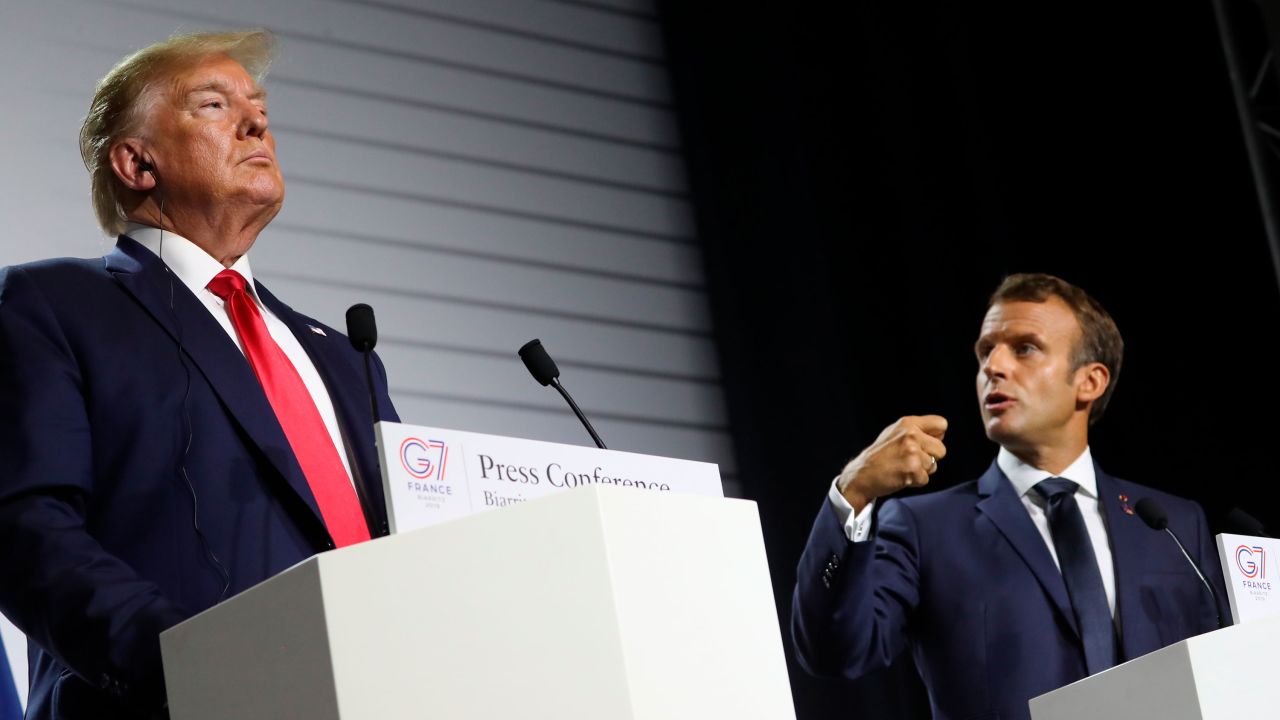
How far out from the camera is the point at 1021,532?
139 inches

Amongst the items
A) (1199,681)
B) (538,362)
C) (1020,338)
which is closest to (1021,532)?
(1020,338)

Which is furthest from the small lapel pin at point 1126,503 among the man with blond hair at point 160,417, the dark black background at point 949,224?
the man with blond hair at point 160,417

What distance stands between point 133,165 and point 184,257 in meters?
0.22

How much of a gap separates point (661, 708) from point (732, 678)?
14 cm

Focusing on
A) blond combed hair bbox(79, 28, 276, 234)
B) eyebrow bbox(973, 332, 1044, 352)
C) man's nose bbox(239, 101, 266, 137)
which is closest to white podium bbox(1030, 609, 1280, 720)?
eyebrow bbox(973, 332, 1044, 352)

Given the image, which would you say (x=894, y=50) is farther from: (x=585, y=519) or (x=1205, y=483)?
(x=585, y=519)

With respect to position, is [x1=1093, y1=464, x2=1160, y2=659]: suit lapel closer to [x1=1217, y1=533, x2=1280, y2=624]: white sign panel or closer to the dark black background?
[x1=1217, y1=533, x2=1280, y2=624]: white sign panel

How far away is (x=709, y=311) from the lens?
217 inches

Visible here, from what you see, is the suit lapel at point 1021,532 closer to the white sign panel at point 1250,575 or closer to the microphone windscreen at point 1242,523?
the microphone windscreen at point 1242,523

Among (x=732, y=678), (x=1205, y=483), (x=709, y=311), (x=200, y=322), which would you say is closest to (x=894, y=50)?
(x=709, y=311)

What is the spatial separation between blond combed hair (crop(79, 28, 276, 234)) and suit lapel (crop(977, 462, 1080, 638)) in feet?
6.42

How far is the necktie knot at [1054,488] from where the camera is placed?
141 inches

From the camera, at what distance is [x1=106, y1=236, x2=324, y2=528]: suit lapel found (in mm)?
2061

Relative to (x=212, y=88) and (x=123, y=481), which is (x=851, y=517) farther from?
(x=123, y=481)
